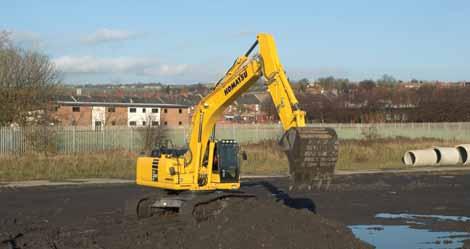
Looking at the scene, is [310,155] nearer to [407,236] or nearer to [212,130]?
[212,130]

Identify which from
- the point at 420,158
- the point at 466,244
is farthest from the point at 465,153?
the point at 466,244

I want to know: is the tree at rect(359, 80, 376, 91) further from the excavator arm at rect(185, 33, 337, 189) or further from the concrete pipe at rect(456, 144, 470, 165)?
the excavator arm at rect(185, 33, 337, 189)

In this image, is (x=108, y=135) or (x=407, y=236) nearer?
(x=407, y=236)

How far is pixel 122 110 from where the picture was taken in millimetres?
102312

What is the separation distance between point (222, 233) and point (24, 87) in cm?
4186

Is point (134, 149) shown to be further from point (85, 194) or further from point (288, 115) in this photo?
point (288, 115)

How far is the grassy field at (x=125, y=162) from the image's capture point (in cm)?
4053

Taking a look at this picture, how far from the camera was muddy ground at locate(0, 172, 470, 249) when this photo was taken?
618 inches

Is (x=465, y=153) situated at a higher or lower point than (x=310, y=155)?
lower

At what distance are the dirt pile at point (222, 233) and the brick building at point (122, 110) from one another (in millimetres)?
64295

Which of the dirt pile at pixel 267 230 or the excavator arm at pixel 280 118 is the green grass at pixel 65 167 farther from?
the dirt pile at pixel 267 230

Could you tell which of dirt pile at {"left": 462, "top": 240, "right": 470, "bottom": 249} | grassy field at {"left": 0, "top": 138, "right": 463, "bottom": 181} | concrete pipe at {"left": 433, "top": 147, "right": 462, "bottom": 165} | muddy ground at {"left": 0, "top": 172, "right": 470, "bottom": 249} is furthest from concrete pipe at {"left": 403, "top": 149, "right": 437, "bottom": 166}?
dirt pile at {"left": 462, "top": 240, "right": 470, "bottom": 249}

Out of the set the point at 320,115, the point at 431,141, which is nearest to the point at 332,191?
the point at 431,141

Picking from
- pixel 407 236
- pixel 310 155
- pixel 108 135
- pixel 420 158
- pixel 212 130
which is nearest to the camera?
pixel 310 155
